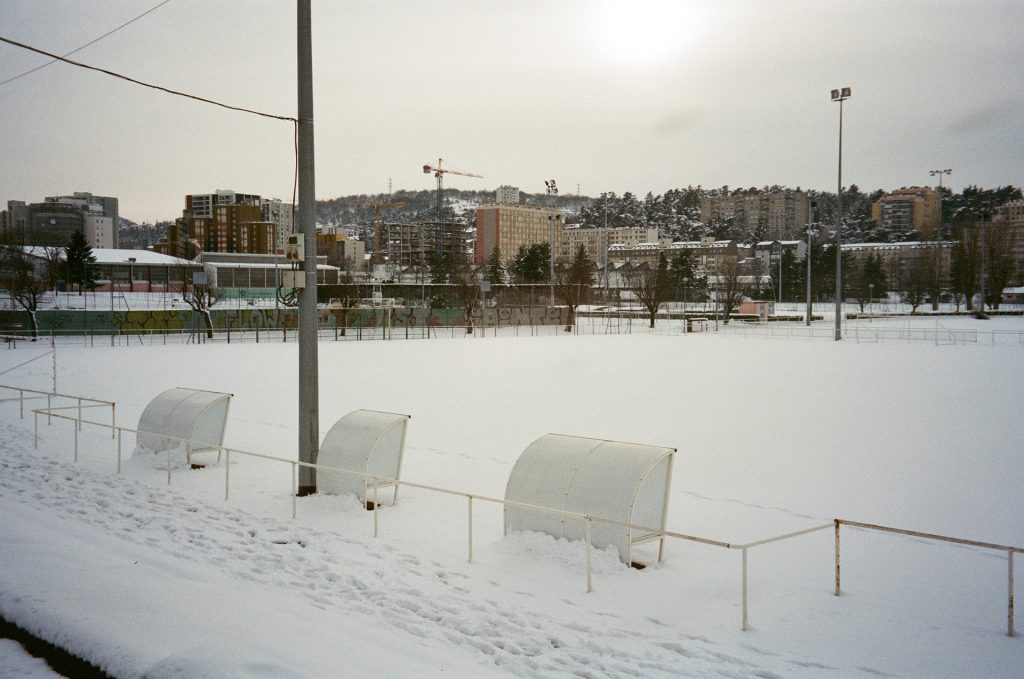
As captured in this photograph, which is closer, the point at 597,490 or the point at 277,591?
the point at 277,591

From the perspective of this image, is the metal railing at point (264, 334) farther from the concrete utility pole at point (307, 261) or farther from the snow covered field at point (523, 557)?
the concrete utility pole at point (307, 261)

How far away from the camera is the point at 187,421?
15391 mm

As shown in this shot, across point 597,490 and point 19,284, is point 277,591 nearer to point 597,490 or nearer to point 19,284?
point 597,490

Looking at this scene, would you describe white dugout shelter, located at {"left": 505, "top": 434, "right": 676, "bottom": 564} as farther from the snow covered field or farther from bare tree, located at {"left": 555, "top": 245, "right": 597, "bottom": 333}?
bare tree, located at {"left": 555, "top": 245, "right": 597, "bottom": 333}

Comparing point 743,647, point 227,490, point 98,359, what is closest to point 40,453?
point 227,490

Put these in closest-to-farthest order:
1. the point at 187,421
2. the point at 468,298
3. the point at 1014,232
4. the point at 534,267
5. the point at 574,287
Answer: the point at 187,421 < the point at 468,298 < the point at 574,287 < the point at 534,267 < the point at 1014,232

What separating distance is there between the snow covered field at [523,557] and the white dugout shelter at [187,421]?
71 centimetres

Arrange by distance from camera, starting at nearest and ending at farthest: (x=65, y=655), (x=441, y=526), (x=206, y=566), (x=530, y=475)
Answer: (x=65, y=655), (x=206, y=566), (x=530, y=475), (x=441, y=526)

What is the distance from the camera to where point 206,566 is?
9438 millimetres

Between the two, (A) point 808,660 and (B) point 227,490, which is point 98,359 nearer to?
(B) point 227,490

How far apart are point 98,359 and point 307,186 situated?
27.6 m

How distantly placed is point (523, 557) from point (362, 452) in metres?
3.55

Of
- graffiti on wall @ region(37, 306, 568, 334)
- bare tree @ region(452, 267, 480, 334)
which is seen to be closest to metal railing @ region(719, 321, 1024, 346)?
graffiti on wall @ region(37, 306, 568, 334)

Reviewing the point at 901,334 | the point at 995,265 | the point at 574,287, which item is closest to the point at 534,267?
the point at 574,287
